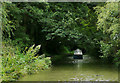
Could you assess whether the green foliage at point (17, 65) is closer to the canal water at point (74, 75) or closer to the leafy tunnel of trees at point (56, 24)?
the canal water at point (74, 75)

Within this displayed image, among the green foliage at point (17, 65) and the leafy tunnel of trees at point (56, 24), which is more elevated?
the leafy tunnel of trees at point (56, 24)

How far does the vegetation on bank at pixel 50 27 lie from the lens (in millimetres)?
9203

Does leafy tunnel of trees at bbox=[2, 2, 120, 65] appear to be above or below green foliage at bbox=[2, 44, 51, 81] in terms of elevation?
above

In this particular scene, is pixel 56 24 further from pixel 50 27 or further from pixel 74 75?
pixel 74 75

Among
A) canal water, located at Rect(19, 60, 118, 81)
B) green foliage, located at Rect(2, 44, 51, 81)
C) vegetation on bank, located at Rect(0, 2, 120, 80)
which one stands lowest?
canal water, located at Rect(19, 60, 118, 81)

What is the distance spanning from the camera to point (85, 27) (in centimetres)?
1416

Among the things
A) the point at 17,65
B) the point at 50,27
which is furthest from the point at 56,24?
the point at 17,65

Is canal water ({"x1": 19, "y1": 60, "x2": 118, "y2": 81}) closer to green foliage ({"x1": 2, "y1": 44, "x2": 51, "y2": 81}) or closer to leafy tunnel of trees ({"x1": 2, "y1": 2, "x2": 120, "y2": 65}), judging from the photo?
green foliage ({"x1": 2, "y1": 44, "x2": 51, "y2": 81})

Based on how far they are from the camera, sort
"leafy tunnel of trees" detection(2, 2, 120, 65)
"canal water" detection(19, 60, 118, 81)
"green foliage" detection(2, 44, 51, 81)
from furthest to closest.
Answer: "leafy tunnel of trees" detection(2, 2, 120, 65) < "canal water" detection(19, 60, 118, 81) < "green foliage" detection(2, 44, 51, 81)

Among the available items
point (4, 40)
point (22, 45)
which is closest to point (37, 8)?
point (22, 45)

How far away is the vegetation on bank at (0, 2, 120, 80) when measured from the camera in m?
9.20

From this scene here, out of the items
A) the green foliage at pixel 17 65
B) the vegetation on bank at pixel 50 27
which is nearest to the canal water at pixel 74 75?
the green foliage at pixel 17 65

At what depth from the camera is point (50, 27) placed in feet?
40.8

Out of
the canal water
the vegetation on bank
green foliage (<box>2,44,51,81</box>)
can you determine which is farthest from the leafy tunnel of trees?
the canal water
